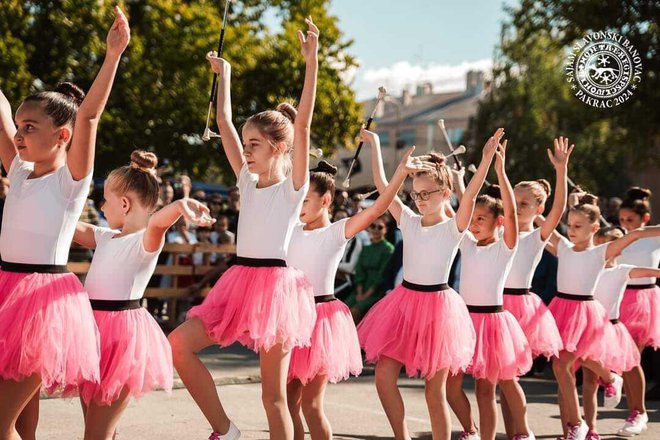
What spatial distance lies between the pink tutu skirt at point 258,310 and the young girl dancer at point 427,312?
2.89 feet

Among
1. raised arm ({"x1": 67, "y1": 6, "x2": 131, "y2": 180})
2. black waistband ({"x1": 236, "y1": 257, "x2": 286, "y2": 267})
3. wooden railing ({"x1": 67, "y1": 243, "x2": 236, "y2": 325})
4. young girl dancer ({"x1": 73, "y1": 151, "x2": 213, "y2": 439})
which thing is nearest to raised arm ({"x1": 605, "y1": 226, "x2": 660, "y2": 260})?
black waistband ({"x1": 236, "y1": 257, "x2": 286, "y2": 267})

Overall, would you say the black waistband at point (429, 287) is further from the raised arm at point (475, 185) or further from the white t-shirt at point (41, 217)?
the white t-shirt at point (41, 217)

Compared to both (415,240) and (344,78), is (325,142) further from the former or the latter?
(415,240)

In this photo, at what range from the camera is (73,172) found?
4.38 m

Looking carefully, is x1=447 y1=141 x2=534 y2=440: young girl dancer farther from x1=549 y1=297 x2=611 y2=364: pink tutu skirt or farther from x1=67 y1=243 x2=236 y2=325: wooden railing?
x1=67 y1=243 x2=236 y2=325: wooden railing

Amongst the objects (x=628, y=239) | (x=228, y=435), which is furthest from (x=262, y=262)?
(x=628, y=239)

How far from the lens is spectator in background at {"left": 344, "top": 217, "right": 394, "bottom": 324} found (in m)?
11.3

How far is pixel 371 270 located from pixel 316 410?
599 cm

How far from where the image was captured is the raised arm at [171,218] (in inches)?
165

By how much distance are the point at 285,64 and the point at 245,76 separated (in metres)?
0.99

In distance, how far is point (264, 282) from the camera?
511 cm

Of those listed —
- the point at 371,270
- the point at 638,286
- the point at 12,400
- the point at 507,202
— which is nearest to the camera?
the point at 12,400

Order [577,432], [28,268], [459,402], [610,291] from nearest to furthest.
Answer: [28,268] < [459,402] < [577,432] < [610,291]

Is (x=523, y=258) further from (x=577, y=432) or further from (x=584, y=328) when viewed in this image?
(x=577, y=432)
